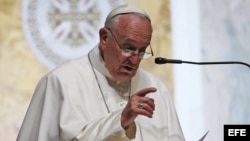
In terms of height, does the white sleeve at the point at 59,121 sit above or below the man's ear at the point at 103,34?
below

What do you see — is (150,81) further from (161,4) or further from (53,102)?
(161,4)

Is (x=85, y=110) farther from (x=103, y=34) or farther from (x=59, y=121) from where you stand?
(x=103, y=34)

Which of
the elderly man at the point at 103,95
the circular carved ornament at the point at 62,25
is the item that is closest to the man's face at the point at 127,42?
the elderly man at the point at 103,95

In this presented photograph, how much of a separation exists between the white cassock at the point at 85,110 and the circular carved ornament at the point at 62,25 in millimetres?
1419

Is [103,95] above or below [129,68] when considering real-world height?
below

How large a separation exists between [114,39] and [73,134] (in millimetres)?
430

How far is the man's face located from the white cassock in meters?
0.15

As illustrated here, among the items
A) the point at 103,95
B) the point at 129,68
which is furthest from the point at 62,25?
the point at 129,68

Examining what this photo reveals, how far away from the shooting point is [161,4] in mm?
4492

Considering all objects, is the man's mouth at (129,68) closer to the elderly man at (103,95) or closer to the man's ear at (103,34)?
the elderly man at (103,95)

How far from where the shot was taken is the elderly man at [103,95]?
8.68 feet

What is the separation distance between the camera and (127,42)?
2.71 metres

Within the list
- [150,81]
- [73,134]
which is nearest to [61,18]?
[150,81]

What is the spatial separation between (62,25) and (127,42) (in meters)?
1.78
